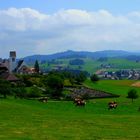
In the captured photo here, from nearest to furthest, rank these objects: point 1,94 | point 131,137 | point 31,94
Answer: point 131,137
point 1,94
point 31,94

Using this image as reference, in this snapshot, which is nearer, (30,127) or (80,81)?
(30,127)

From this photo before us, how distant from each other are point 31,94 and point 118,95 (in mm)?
20700

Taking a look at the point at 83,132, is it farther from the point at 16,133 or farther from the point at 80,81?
the point at 80,81

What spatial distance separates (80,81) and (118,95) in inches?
1191

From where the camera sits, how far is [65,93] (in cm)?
9225

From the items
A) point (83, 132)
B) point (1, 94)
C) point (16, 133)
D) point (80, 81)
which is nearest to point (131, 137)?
point (83, 132)

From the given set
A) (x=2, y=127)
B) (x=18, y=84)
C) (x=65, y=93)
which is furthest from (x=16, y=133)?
(x=18, y=84)

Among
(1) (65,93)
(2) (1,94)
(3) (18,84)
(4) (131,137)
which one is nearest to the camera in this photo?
(4) (131,137)

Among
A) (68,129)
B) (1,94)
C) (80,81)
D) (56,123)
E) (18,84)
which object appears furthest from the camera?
(80,81)

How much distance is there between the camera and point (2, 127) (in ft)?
95.7

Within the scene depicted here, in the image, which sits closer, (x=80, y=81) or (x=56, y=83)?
(x=56, y=83)

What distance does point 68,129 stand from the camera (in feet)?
95.6

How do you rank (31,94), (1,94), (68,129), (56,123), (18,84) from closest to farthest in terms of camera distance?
1. (68,129)
2. (56,123)
3. (1,94)
4. (31,94)
5. (18,84)

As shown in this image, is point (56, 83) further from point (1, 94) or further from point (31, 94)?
point (1, 94)
